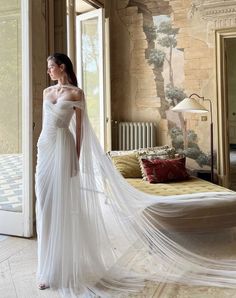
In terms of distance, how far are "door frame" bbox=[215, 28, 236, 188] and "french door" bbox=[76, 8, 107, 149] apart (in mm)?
1709

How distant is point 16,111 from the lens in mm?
3807

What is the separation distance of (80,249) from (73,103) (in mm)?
1016

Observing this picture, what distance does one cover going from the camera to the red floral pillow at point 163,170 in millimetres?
4035

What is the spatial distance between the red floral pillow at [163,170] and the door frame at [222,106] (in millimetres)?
1072

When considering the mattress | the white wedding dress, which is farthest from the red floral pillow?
the white wedding dress

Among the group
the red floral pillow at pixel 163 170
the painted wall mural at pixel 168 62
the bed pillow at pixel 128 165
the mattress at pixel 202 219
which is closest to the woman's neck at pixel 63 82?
the mattress at pixel 202 219

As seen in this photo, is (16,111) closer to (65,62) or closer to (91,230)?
(65,62)

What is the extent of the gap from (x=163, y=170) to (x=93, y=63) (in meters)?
2.12

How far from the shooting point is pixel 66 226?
2338mm

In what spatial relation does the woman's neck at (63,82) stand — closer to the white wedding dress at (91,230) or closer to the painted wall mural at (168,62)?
the white wedding dress at (91,230)

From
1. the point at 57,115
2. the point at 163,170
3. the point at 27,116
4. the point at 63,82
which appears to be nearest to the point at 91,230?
the point at 57,115

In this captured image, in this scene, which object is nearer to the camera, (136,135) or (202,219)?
(202,219)

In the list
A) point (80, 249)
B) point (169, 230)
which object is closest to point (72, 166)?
point (80, 249)

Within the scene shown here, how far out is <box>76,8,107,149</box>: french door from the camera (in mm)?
5070
